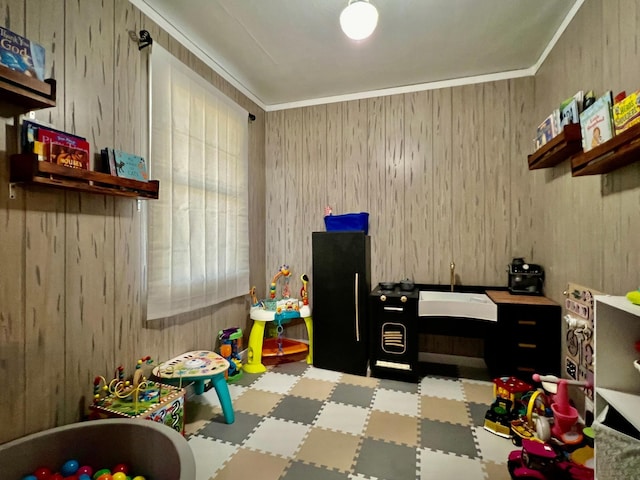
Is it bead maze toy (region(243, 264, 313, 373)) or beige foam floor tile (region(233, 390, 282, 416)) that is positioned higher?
bead maze toy (region(243, 264, 313, 373))

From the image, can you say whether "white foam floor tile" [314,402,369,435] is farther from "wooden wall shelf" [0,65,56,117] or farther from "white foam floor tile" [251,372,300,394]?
"wooden wall shelf" [0,65,56,117]

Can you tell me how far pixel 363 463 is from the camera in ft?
5.69

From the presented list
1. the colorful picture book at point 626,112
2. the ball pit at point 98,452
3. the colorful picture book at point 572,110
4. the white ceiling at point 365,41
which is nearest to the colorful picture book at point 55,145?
the white ceiling at point 365,41

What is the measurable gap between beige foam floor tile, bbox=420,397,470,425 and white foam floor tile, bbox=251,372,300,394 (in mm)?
1099

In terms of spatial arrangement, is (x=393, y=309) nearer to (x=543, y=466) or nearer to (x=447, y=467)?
(x=447, y=467)

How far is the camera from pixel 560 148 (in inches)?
76.7

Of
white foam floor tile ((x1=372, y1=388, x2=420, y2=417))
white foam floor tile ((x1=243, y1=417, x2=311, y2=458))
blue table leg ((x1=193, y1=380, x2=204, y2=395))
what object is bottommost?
white foam floor tile ((x1=372, y1=388, x2=420, y2=417))

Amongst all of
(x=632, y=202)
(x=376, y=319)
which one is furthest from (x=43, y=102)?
(x=632, y=202)

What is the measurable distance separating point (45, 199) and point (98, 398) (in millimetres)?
1116

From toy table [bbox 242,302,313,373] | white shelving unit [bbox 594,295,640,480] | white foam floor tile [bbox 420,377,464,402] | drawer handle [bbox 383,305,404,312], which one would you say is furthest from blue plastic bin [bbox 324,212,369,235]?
white shelving unit [bbox 594,295,640,480]

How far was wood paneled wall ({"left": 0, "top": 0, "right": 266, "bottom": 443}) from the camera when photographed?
1.42 m

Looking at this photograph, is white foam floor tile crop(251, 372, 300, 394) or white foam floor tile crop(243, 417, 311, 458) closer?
white foam floor tile crop(243, 417, 311, 458)

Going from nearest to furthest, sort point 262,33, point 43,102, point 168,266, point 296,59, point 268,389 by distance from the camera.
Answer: point 43,102 → point 168,266 → point 262,33 → point 268,389 → point 296,59

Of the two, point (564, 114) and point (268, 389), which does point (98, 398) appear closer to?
point (268, 389)
